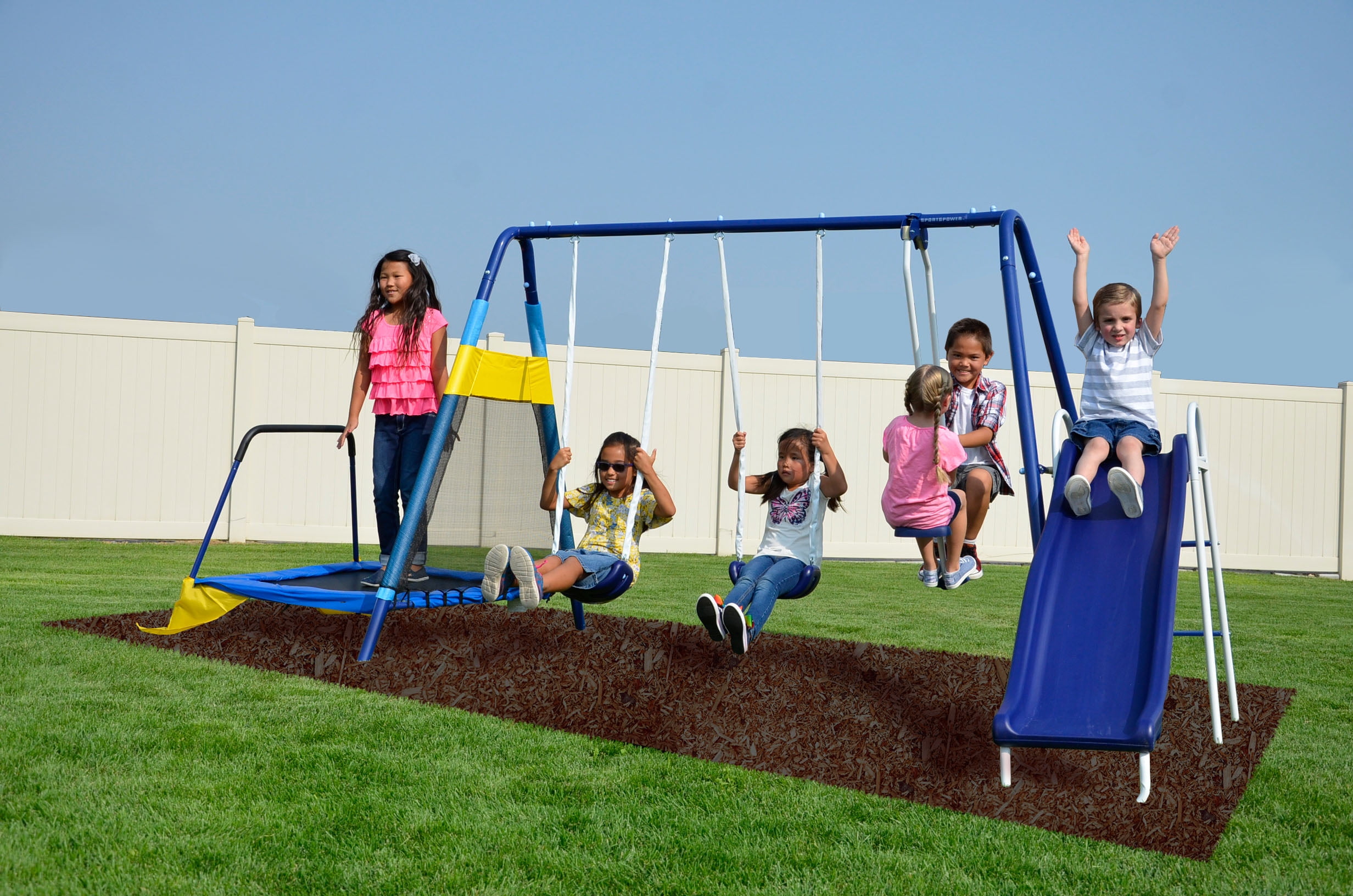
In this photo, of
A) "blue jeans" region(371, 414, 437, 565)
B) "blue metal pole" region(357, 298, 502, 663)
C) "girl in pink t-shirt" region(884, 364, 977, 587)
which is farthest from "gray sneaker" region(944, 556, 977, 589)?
"blue jeans" region(371, 414, 437, 565)

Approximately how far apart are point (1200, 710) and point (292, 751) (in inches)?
121

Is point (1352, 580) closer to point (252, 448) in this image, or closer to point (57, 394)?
point (252, 448)

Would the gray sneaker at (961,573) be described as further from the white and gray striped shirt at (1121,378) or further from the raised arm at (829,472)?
the white and gray striped shirt at (1121,378)

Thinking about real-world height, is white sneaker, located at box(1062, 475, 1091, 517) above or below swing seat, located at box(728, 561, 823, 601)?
above

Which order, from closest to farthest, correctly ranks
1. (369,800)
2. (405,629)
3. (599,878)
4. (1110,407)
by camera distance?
(599,878), (369,800), (1110,407), (405,629)

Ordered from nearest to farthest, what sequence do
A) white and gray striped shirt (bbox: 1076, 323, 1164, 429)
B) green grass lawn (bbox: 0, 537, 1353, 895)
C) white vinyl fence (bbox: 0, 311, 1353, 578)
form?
green grass lawn (bbox: 0, 537, 1353, 895) < white and gray striped shirt (bbox: 1076, 323, 1164, 429) < white vinyl fence (bbox: 0, 311, 1353, 578)

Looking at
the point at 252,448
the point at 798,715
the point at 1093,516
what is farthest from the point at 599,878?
the point at 252,448

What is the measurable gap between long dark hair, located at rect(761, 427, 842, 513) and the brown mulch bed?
651 mm

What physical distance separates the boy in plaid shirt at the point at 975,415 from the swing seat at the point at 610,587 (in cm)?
139

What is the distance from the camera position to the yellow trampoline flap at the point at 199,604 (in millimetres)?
4754

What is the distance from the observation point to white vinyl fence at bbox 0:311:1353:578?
9422mm

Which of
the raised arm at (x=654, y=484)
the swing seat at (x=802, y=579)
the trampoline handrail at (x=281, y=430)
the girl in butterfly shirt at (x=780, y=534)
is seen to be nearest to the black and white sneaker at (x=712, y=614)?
the girl in butterfly shirt at (x=780, y=534)

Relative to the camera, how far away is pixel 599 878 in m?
2.19

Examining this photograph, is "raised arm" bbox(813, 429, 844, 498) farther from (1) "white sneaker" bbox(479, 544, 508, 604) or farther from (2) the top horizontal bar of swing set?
(1) "white sneaker" bbox(479, 544, 508, 604)
